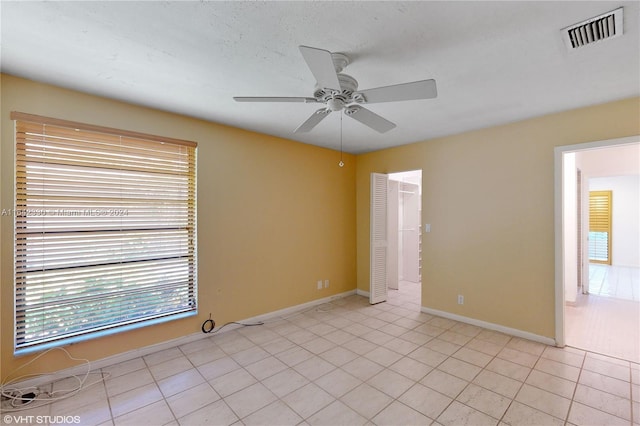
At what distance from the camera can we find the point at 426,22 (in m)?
1.56

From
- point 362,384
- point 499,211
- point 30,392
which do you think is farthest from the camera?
point 499,211

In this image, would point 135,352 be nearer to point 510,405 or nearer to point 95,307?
point 95,307

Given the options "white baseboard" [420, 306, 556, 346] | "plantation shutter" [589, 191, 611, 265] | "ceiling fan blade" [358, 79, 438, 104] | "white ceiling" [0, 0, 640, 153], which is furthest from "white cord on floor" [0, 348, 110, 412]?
"plantation shutter" [589, 191, 611, 265]

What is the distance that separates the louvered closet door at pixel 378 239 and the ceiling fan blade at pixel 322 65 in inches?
112

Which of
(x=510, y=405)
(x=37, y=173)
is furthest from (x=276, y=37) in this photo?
(x=510, y=405)

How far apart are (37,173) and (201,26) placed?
1.96 metres

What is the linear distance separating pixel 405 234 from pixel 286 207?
3054 mm

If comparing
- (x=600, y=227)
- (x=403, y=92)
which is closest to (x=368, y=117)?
(x=403, y=92)

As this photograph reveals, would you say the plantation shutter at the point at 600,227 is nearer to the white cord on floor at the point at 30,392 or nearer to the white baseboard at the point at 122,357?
the white baseboard at the point at 122,357

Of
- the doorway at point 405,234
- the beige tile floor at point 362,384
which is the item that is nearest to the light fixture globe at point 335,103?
the beige tile floor at point 362,384

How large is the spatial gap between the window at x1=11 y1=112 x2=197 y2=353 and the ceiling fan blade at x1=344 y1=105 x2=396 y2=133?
197 cm

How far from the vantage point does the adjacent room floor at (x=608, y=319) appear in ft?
9.61

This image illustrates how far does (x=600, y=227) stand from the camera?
734cm

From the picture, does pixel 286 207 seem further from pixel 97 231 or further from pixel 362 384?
pixel 362 384
